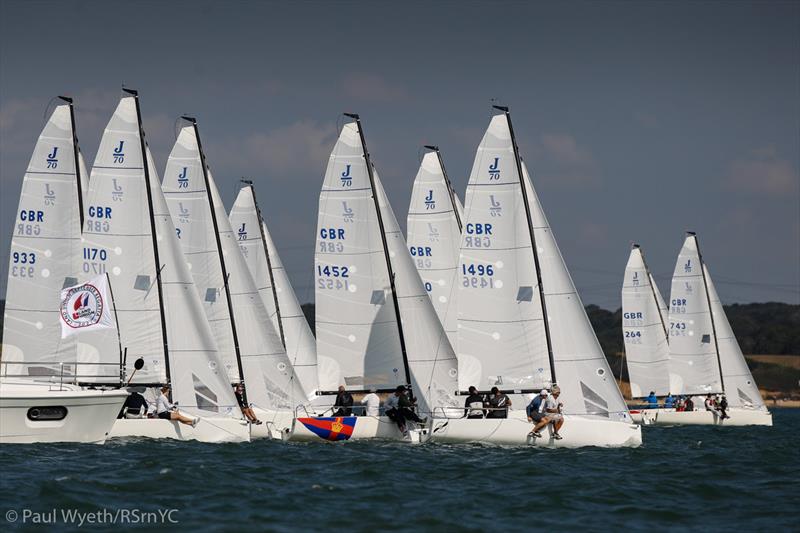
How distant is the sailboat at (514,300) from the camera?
29719mm

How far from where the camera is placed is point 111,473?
19719 millimetres

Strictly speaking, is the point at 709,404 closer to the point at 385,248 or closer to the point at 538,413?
the point at 385,248

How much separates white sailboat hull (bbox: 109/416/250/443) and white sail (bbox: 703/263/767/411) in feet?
115

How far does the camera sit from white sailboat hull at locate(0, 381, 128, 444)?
23.3 metres

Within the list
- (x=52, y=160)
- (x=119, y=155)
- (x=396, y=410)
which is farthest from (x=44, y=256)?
(x=396, y=410)

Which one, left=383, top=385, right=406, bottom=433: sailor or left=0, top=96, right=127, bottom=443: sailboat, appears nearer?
left=383, top=385, right=406, bottom=433: sailor

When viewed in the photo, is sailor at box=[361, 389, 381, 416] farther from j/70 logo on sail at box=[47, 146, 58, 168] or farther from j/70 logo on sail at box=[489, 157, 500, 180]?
j/70 logo on sail at box=[47, 146, 58, 168]

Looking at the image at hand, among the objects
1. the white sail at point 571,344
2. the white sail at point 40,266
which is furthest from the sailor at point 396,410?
the white sail at point 40,266

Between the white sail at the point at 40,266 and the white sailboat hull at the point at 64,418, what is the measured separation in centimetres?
714

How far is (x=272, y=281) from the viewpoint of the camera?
144 ft

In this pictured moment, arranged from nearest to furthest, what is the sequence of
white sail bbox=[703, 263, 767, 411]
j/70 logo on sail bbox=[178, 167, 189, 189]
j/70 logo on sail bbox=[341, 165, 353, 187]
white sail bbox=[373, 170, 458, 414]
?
white sail bbox=[373, 170, 458, 414], j/70 logo on sail bbox=[341, 165, 353, 187], j/70 logo on sail bbox=[178, 167, 189, 189], white sail bbox=[703, 263, 767, 411]

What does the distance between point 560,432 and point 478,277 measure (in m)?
5.20

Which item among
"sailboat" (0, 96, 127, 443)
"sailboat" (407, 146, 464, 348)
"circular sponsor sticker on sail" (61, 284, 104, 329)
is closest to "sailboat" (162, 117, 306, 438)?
"sailboat" (0, 96, 127, 443)

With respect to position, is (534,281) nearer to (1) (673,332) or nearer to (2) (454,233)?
(2) (454,233)
